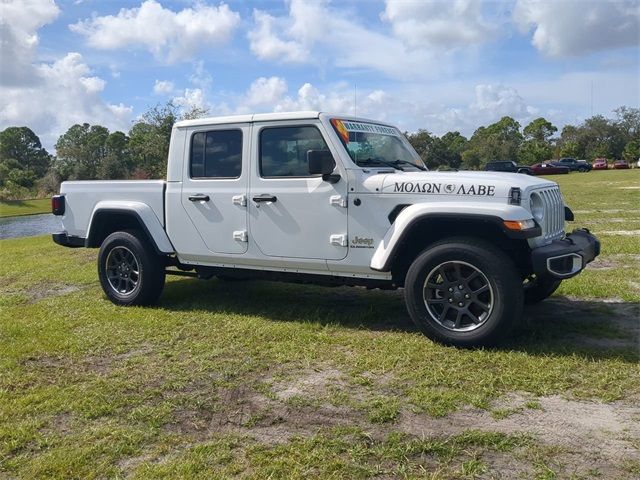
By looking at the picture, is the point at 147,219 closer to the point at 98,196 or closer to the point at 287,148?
the point at 98,196

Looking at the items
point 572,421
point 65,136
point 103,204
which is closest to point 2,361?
point 103,204

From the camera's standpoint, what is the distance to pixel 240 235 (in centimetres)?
588

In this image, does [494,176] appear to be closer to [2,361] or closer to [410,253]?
[410,253]

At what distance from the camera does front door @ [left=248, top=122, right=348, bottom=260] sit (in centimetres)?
536

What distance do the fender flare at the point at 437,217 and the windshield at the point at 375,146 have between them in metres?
0.81

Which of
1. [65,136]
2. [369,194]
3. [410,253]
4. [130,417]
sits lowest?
[130,417]

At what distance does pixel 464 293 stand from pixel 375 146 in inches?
70.0

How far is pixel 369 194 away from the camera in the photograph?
516 cm

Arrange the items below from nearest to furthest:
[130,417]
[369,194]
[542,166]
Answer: [130,417], [369,194], [542,166]

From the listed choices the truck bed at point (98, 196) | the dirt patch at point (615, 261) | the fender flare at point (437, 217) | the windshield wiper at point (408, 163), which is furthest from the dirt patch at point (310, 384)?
the dirt patch at point (615, 261)

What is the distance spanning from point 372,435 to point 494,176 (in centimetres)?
248

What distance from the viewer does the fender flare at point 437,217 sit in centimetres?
449

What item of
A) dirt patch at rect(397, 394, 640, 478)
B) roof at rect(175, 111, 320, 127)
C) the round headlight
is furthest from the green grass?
dirt patch at rect(397, 394, 640, 478)

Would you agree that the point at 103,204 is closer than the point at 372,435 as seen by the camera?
No
